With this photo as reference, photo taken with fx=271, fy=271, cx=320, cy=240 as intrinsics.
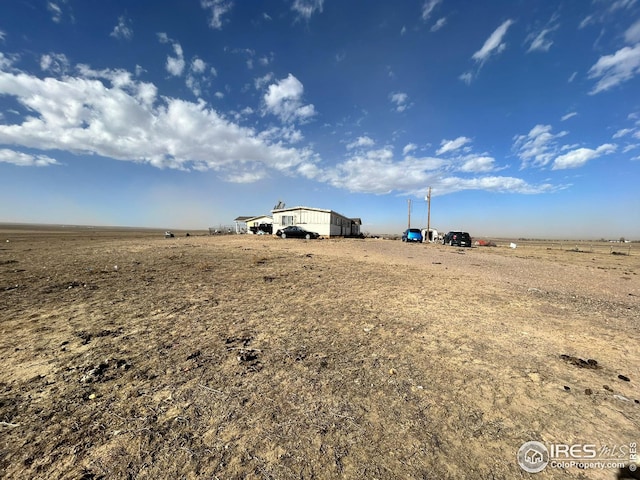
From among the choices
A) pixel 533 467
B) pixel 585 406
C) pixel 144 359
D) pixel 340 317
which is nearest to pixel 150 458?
pixel 144 359

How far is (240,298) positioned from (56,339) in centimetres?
318

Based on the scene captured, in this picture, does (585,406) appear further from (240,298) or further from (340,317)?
(240,298)

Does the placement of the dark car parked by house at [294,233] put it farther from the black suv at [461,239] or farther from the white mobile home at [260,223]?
the black suv at [461,239]

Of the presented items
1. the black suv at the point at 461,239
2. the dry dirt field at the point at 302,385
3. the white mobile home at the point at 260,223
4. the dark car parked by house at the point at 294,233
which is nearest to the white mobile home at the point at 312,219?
the dark car parked by house at the point at 294,233

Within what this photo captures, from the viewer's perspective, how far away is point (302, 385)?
3119 millimetres

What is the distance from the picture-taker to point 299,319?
5.20m

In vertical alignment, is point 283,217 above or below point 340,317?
above

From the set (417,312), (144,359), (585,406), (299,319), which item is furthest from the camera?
(417,312)
